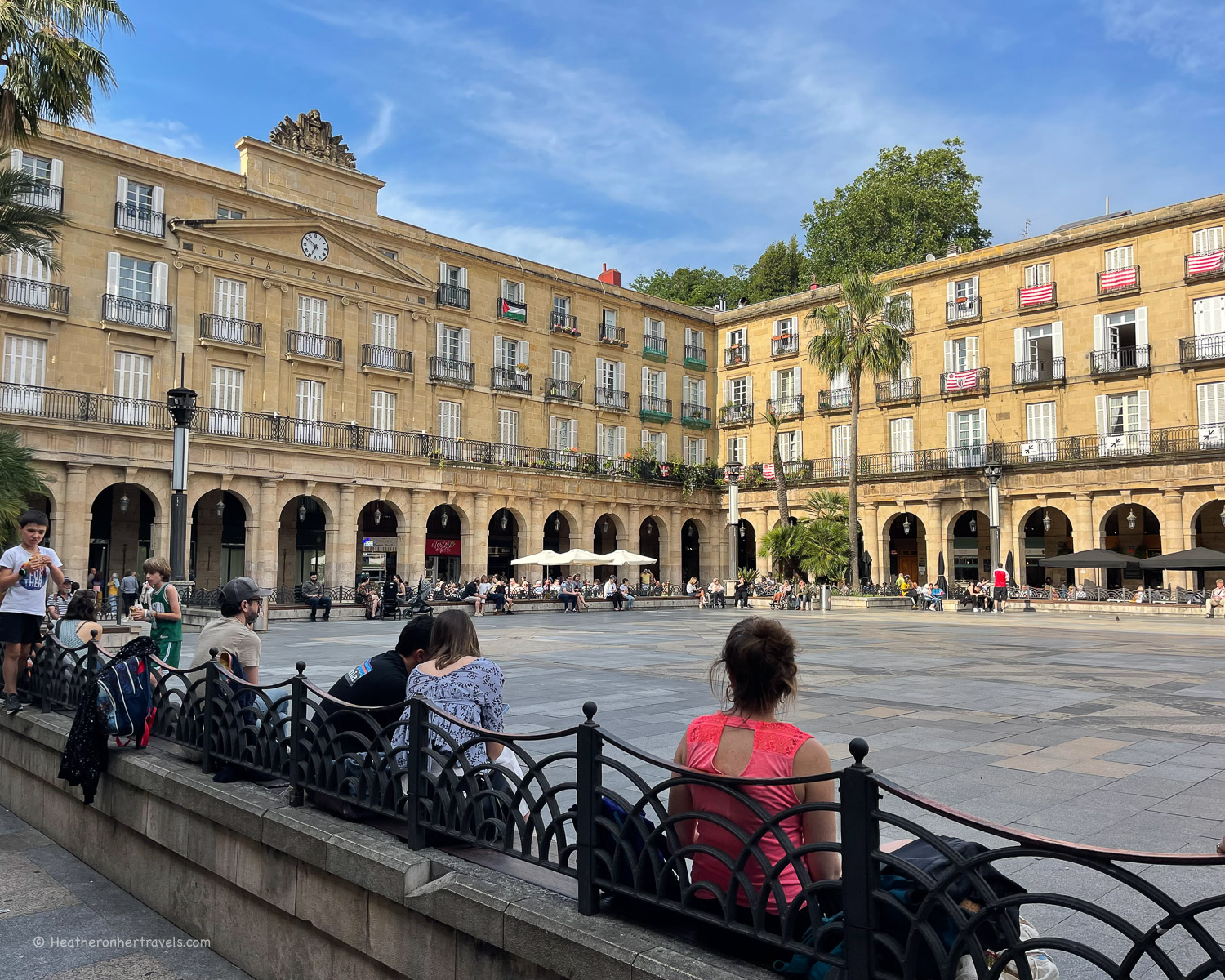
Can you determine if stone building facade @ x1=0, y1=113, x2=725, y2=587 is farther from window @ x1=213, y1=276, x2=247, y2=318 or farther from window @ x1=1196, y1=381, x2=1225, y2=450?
window @ x1=1196, y1=381, x2=1225, y2=450

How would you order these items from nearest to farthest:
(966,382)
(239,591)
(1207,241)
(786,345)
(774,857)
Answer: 1. (774,857)
2. (239,591)
3. (1207,241)
4. (966,382)
5. (786,345)

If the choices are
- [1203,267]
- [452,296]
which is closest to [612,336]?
[452,296]

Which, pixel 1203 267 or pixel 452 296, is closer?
pixel 1203 267

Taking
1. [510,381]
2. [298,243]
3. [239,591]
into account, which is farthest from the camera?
[510,381]

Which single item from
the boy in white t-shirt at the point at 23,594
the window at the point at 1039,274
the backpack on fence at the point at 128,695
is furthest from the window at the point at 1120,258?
the backpack on fence at the point at 128,695

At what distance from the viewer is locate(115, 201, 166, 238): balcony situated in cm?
2850

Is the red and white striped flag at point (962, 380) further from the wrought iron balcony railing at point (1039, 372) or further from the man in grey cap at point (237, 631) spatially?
the man in grey cap at point (237, 631)

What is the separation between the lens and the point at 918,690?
10.9 m

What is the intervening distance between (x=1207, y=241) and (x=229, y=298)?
113 feet

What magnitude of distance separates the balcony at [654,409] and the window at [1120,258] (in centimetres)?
2009

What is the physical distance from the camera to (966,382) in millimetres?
38906

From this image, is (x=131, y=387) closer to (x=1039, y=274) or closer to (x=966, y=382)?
(x=966, y=382)

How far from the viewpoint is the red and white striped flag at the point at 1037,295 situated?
3653cm

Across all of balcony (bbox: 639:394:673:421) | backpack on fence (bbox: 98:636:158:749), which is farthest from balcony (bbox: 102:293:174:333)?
backpack on fence (bbox: 98:636:158:749)
